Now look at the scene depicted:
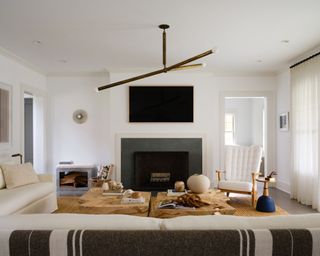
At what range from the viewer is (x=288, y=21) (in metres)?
3.32

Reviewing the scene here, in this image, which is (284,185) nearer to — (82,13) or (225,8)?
(225,8)

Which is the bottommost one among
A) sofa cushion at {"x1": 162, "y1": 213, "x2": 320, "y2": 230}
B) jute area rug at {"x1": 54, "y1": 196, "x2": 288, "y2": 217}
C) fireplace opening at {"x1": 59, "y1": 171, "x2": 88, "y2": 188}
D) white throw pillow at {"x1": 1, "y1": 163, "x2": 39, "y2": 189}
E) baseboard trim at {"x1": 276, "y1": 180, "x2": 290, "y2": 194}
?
jute area rug at {"x1": 54, "y1": 196, "x2": 288, "y2": 217}

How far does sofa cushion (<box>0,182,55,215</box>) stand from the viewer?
2.97m

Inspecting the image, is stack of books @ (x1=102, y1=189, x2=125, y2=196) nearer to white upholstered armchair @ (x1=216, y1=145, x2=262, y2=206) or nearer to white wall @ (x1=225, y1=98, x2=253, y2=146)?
white upholstered armchair @ (x1=216, y1=145, x2=262, y2=206)

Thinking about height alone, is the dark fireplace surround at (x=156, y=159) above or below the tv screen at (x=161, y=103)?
below

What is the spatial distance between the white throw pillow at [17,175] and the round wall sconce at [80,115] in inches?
85.7

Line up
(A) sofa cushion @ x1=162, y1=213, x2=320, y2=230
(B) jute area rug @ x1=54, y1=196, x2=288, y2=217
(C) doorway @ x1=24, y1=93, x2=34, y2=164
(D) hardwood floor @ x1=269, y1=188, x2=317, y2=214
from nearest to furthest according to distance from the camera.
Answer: (A) sofa cushion @ x1=162, y1=213, x2=320, y2=230 < (B) jute area rug @ x1=54, y1=196, x2=288, y2=217 < (D) hardwood floor @ x1=269, y1=188, x2=317, y2=214 < (C) doorway @ x1=24, y1=93, x2=34, y2=164

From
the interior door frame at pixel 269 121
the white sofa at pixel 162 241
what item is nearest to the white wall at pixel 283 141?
A: the interior door frame at pixel 269 121

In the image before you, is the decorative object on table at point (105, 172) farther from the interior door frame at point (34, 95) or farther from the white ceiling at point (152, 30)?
the white ceiling at point (152, 30)

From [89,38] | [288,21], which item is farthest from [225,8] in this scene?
[89,38]

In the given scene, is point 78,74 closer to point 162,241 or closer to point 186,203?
point 186,203

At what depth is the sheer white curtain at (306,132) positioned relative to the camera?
4285 mm

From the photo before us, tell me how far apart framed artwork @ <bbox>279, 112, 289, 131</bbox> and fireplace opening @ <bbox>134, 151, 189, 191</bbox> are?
6.76 ft

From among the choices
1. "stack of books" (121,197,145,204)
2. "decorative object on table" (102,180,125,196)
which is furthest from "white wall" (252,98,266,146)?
"stack of books" (121,197,145,204)
